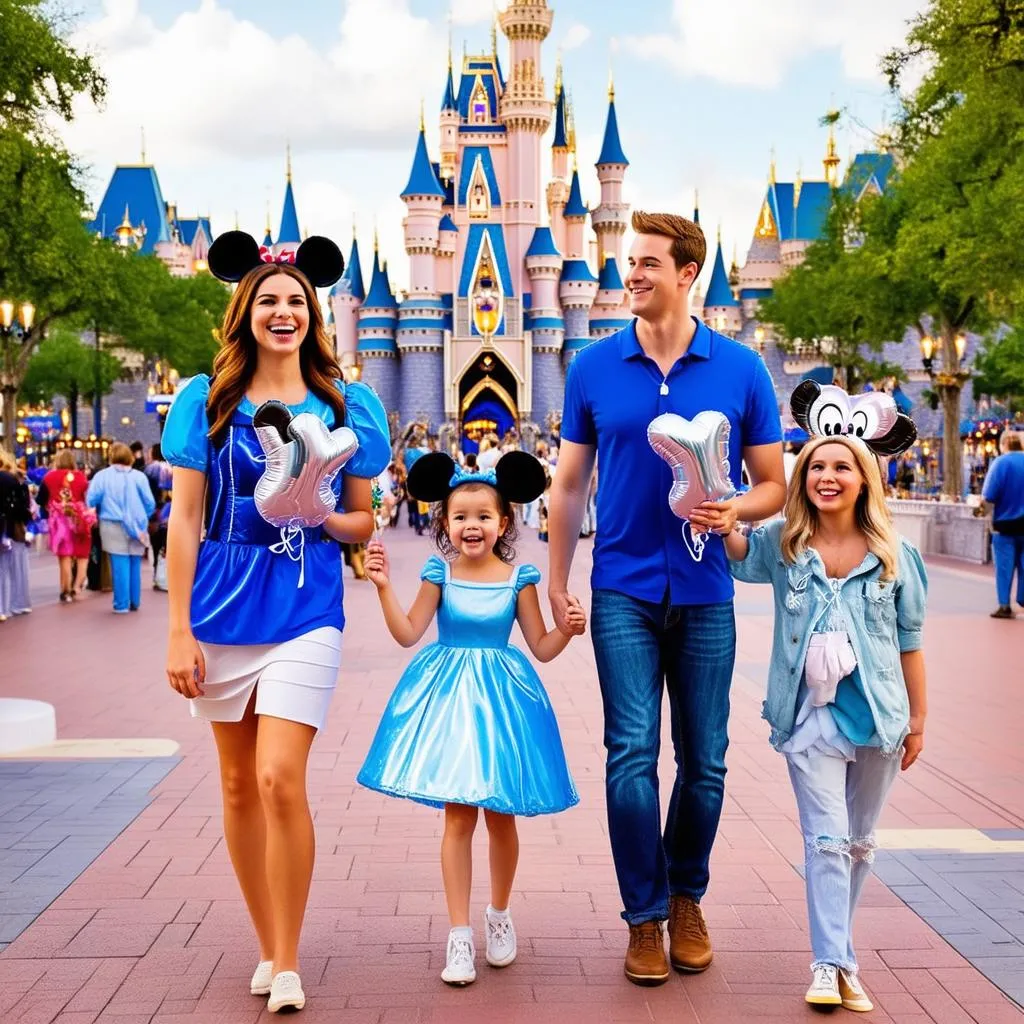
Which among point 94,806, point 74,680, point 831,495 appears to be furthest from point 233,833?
point 74,680

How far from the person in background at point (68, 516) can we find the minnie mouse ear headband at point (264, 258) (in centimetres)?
1146

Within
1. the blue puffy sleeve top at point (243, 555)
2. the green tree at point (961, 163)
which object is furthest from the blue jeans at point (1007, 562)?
the blue puffy sleeve top at point (243, 555)

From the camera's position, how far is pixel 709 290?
82312 mm

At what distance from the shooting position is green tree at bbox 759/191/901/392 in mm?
31562

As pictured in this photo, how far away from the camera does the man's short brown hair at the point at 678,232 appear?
387 centimetres

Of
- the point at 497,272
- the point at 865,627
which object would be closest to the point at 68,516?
the point at 865,627

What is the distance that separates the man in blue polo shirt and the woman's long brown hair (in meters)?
0.74

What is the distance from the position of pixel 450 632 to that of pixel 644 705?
60cm

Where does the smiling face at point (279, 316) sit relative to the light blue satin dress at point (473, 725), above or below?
above

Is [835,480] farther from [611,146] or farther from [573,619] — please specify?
[611,146]

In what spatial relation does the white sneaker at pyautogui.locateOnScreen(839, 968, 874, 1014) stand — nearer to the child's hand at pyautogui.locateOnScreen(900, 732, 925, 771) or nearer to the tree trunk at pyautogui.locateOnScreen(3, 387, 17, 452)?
the child's hand at pyautogui.locateOnScreen(900, 732, 925, 771)

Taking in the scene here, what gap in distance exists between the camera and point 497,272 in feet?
241

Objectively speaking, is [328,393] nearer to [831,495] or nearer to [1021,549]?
[831,495]

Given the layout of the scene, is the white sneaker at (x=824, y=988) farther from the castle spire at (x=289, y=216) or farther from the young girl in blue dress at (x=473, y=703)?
the castle spire at (x=289, y=216)
